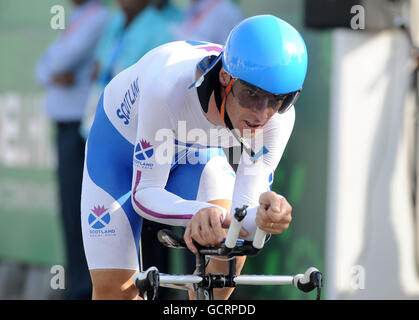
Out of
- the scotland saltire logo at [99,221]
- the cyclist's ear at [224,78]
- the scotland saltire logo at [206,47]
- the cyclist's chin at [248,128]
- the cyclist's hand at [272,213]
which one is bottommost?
the scotland saltire logo at [99,221]

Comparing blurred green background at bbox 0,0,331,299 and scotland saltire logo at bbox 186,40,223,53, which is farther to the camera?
blurred green background at bbox 0,0,331,299

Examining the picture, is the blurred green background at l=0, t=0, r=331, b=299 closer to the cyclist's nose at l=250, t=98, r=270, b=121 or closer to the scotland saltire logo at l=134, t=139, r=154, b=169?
the scotland saltire logo at l=134, t=139, r=154, b=169

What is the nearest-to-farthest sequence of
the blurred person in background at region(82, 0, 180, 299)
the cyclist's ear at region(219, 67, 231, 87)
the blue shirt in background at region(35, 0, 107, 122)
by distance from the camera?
1. the cyclist's ear at region(219, 67, 231, 87)
2. the blurred person in background at region(82, 0, 180, 299)
3. the blue shirt in background at region(35, 0, 107, 122)

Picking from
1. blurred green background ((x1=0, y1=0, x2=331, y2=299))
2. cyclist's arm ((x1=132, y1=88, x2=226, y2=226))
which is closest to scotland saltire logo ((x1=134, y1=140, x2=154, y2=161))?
cyclist's arm ((x1=132, y1=88, x2=226, y2=226))

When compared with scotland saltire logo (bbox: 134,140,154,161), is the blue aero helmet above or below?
above

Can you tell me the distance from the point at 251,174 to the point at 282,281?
30.8 inches

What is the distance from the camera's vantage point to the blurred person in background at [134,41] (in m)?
6.66

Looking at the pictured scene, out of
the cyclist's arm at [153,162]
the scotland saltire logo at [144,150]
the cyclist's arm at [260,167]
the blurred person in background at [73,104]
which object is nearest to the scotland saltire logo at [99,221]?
the cyclist's arm at [153,162]

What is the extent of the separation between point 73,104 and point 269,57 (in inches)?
167

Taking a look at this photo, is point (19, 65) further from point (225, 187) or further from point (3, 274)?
point (225, 187)

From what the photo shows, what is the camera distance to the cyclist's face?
370 cm

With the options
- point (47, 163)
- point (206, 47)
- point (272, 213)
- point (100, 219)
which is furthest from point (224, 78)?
point (47, 163)

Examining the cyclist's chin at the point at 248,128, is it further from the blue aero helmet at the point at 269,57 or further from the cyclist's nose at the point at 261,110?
the blue aero helmet at the point at 269,57

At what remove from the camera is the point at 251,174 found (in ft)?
13.7
